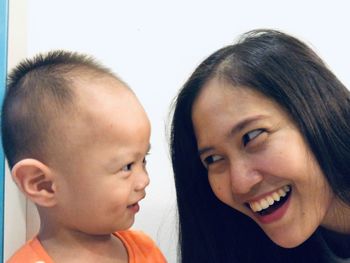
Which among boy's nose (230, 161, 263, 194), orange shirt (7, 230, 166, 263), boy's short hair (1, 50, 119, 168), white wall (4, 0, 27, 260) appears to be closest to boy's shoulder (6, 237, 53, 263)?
orange shirt (7, 230, 166, 263)

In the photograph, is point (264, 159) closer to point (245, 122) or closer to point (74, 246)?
point (245, 122)

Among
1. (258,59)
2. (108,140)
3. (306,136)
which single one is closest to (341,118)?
(306,136)

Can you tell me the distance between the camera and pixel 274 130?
73cm

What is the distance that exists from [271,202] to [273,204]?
0.05ft

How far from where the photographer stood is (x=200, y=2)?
3.84 ft

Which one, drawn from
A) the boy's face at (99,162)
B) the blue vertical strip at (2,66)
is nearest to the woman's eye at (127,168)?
the boy's face at (99,162)

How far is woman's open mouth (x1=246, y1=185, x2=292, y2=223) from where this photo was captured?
0.76 m

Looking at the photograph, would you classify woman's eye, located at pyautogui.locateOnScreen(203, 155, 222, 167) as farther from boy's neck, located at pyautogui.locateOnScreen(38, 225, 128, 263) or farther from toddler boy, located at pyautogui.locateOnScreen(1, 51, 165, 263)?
boy's neck, located at pyautogui.locateOnScreen(38, 225, 128, 263)

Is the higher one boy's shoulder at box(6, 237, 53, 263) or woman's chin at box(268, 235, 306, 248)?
boy's shoulder at box(6, 237, 53, 263)

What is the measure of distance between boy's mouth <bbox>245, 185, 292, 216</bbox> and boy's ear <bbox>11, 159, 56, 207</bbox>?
0.38 metres

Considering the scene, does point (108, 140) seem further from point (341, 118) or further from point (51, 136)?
point (341, 118)

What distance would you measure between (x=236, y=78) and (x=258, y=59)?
2.3 inches

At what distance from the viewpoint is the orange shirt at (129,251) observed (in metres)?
0.76

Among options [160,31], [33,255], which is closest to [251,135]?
[33,255]
